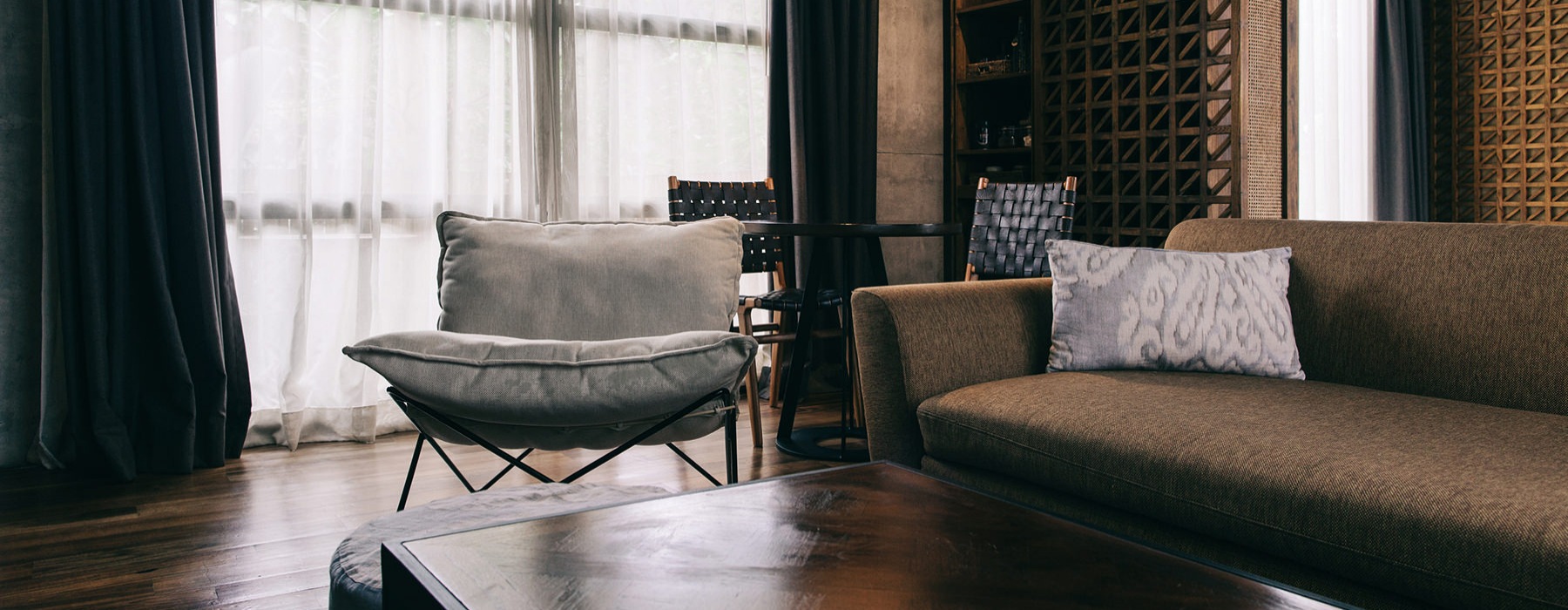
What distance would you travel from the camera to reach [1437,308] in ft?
6.65

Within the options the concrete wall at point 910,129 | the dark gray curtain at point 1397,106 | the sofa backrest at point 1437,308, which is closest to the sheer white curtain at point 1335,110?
the dark gray curtain at point 1397,106

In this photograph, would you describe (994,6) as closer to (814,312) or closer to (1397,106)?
(814,312)

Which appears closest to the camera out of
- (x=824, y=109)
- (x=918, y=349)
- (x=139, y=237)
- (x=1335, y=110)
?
(x=918, y=349)

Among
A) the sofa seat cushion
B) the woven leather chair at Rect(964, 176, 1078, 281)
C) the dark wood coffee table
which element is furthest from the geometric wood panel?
the dark wood coffee table

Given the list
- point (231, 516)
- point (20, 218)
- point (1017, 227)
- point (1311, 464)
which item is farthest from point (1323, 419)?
point (20, 218)

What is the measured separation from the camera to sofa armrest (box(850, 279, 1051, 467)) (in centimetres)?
221

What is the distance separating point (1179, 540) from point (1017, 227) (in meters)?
2.27

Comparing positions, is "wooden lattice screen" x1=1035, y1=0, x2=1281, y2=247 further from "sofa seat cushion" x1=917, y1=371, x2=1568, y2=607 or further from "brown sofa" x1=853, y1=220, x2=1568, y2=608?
"sofa seat cushion" x1=917, y1=371, x2=1568, y2=607

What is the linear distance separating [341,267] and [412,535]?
241 cm

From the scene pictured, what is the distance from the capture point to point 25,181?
311 cm

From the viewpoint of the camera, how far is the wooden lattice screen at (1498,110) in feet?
17.8

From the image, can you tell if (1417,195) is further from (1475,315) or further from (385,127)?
(385,127)

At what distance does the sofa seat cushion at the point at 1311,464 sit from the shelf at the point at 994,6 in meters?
2.88

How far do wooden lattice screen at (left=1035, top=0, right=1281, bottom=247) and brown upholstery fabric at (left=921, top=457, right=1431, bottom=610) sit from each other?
7.76 ft
